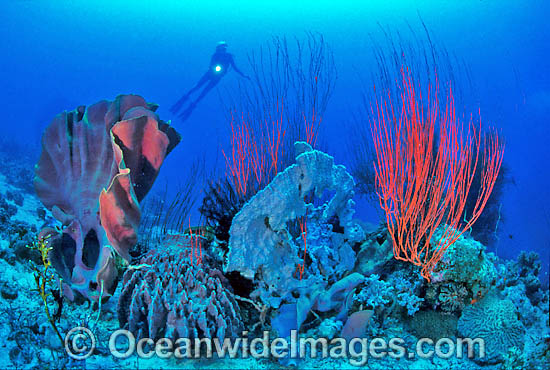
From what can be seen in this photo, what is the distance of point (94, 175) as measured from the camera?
2.93 meters

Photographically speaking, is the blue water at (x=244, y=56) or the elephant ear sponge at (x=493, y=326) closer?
the elephant ear sponge at (x=493, y=326)

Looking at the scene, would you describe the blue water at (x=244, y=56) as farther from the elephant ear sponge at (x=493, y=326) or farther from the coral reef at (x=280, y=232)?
the coral reef at (x=280, y=232)

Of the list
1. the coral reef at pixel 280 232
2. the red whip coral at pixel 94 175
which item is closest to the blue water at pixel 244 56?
the red whip coral at pixel 94 175

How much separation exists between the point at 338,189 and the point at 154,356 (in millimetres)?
2199

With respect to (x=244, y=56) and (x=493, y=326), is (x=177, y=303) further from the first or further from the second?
(x=244, y=56)

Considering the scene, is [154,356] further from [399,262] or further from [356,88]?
[356,88]

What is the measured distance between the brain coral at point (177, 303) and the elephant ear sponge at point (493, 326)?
Result: 86.7 inches

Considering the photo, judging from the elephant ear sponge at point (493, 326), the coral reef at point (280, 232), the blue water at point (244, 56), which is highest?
the blue water at point (244, 56)

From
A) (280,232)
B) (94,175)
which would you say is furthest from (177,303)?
(94,175)

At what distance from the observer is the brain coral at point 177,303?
2406 millimetres

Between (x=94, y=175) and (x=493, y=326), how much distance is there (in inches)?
160

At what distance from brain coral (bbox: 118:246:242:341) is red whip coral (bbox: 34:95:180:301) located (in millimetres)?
300

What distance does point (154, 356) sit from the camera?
239 centimetres

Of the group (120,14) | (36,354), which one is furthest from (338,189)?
(120,14)
